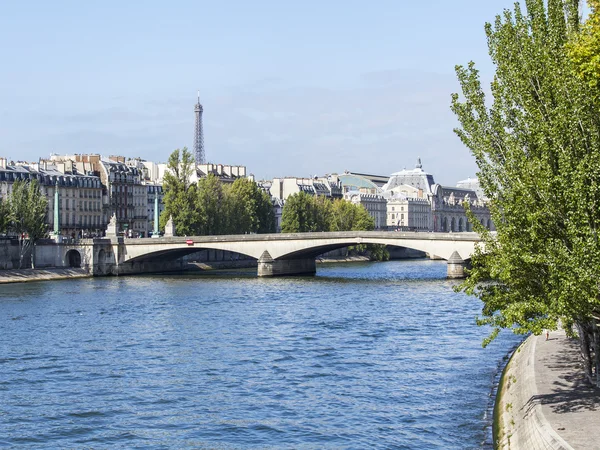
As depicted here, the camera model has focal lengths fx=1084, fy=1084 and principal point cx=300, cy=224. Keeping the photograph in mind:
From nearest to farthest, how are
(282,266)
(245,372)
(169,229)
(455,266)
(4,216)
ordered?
(245,372), (455,266), (4,216), (282,266), (169,229)

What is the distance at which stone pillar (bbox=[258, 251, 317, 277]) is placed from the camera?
9735 centimetres

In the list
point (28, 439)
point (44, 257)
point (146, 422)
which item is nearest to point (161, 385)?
point (146, 422)

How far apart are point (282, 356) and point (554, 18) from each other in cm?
1996

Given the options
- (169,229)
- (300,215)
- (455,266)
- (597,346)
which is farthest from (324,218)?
(597,346)

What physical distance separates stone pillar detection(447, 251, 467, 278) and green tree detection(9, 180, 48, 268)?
1389 inches

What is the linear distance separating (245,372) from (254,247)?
200ft

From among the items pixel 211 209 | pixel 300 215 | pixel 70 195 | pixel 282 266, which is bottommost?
pixel 282 266

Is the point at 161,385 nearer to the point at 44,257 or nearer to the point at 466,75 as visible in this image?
the point at 466,75

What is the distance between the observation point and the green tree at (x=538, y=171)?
23.7m

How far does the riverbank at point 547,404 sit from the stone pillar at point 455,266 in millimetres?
54419

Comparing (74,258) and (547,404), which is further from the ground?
(74,258)

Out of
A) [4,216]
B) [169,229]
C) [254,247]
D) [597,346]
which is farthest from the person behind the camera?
[169,229]

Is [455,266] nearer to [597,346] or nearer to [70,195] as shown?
[70,195]

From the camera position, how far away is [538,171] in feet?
80.4
